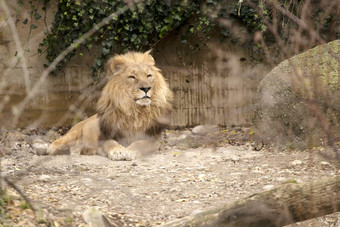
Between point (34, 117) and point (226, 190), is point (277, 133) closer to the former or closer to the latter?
point (226, 190)

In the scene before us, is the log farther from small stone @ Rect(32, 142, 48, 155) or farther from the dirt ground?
small stone @ Rect(32, 142, 48, 155)

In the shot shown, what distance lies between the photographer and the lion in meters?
6.14

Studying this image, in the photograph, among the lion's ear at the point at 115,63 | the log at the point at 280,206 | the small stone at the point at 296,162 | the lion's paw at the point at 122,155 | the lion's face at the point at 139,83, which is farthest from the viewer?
the lion's ear at the point at 115,63

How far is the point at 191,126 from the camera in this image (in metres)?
8.36

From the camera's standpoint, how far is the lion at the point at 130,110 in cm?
614

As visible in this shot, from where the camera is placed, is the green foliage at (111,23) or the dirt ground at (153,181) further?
the green foliage at (111,23)

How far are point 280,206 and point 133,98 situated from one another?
12.7ft

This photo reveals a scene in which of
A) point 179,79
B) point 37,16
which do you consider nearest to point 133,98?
point 179,79

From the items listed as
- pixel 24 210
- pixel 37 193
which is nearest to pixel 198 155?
pixel 37 193

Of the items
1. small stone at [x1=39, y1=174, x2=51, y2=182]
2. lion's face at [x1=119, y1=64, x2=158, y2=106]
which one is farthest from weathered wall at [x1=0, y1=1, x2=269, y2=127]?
small stone at [x1=39, y1=174, x2=51, y2=182]

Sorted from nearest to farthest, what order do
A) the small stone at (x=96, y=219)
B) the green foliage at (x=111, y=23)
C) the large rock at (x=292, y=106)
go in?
the small stone at (x=96, y=219) < the large rock at (x=292, y=106) < the green foliage at (x=111, y=23)

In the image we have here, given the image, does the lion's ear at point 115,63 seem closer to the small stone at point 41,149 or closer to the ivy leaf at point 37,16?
the small stone at point 41,149

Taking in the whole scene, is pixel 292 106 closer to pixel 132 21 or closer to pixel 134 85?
pixel 134 85

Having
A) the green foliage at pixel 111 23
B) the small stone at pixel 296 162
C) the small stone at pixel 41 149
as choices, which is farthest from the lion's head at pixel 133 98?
the small stone at pixel 296 162
